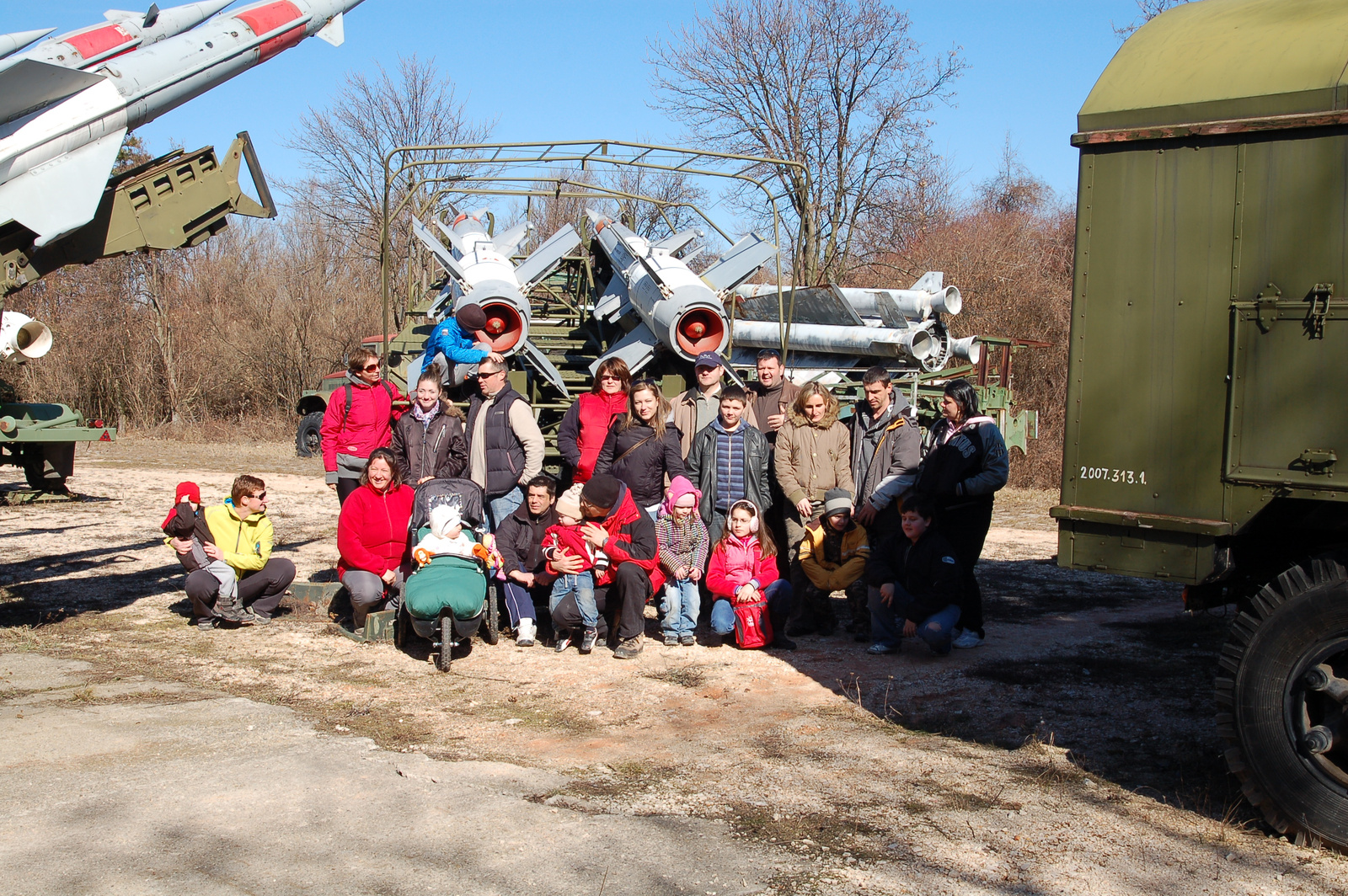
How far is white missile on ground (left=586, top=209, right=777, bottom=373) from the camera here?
8977 millimetres

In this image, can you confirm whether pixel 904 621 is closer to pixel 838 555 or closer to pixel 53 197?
pixel 838 555

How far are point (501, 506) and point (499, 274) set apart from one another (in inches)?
105

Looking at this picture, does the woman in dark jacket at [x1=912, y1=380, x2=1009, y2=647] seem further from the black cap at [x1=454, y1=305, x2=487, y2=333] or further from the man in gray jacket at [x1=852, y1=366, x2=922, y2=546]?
the black cap at [x1=454, y1=305, x2=487, y2=333]

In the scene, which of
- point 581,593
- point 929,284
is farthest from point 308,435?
point 581,593

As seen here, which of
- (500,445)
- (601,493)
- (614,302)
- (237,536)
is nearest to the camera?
(601,493)

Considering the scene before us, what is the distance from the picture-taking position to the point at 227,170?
9.16m

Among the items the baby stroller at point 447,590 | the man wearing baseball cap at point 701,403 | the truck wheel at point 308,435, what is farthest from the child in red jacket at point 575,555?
the truck wheel at point 308,435

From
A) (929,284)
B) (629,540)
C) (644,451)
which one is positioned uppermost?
(929,284)

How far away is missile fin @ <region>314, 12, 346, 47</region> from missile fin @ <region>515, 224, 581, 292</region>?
495 centimetres

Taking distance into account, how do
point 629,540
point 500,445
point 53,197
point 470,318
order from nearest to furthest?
1. point 629,540
2. point 500,445
3. point 470,318
4. point 53,197

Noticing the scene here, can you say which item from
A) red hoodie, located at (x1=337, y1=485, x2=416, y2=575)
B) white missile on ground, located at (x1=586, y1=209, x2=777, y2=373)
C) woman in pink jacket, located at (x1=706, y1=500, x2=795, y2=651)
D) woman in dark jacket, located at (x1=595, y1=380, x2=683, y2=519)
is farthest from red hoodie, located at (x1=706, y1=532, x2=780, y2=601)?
white missile on ground, located at (x1=586, y1=209, x2=777, y2=373)

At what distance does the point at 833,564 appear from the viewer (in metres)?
6.95

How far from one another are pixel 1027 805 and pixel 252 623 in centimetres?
521

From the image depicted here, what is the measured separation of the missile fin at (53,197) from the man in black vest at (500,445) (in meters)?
3.94
